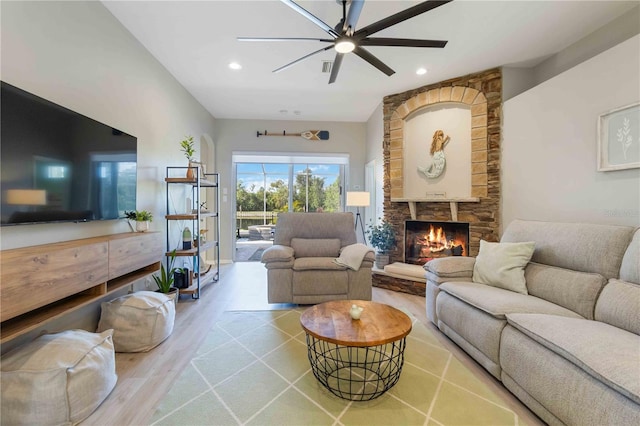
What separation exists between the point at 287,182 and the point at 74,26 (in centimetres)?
466

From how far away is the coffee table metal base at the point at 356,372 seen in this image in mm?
1688

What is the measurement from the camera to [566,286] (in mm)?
1927

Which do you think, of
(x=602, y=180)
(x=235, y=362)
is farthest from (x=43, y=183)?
(x=602, y=180)

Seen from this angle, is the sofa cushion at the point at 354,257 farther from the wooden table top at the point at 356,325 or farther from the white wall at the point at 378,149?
the white wall at the point at 378,149

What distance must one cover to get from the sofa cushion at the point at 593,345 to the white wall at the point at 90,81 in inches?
118

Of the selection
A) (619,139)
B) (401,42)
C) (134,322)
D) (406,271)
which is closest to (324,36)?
(401,42)

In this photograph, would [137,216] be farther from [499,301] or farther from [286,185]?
[286,185]

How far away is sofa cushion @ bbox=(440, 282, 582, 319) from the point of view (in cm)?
181

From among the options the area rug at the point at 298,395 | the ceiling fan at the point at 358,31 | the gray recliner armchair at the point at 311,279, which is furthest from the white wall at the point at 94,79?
the gray recliner armchair at the point at 311,279

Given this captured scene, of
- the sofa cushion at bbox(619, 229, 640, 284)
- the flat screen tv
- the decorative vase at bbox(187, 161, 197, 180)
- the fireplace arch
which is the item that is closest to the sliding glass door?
the fireplace arch

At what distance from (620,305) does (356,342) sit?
5.05ft

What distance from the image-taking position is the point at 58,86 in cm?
195

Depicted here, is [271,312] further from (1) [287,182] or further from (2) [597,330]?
(1) [287,182]

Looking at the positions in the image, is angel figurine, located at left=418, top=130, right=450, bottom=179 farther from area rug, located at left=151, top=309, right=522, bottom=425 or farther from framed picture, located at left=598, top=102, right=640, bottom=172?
area rug, located at left=151, top=309, right=522, bottom=425
